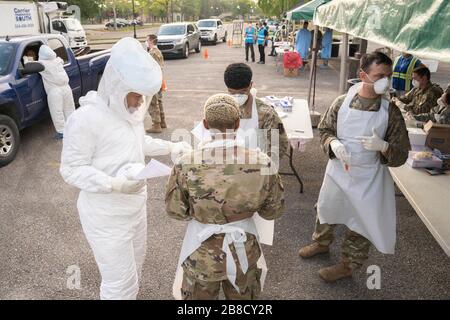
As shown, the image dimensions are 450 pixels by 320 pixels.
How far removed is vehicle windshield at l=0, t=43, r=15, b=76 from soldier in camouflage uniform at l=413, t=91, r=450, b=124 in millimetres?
6708

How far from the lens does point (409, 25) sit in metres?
2.12

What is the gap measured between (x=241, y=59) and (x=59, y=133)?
13.6 m

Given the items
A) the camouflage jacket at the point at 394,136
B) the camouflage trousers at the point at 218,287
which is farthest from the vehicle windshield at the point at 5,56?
the camouflage jacket at the point at 394,136

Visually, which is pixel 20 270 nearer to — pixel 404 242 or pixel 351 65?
pixel 404 242

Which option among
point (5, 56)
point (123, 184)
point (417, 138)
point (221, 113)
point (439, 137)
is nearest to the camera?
point (221, 113)

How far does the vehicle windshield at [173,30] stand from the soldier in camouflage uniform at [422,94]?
1580 cm

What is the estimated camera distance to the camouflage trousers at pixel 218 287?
2.18m

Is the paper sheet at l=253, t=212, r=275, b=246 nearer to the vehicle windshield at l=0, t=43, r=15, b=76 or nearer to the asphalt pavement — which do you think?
the asphalt pavement

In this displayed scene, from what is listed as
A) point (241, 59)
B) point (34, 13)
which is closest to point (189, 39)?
point (241, 59)

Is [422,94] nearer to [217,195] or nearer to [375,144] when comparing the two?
[375,144]

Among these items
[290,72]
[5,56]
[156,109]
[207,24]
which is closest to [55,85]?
[5,56]

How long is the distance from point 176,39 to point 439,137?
1669cm

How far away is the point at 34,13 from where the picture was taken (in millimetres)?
15680
